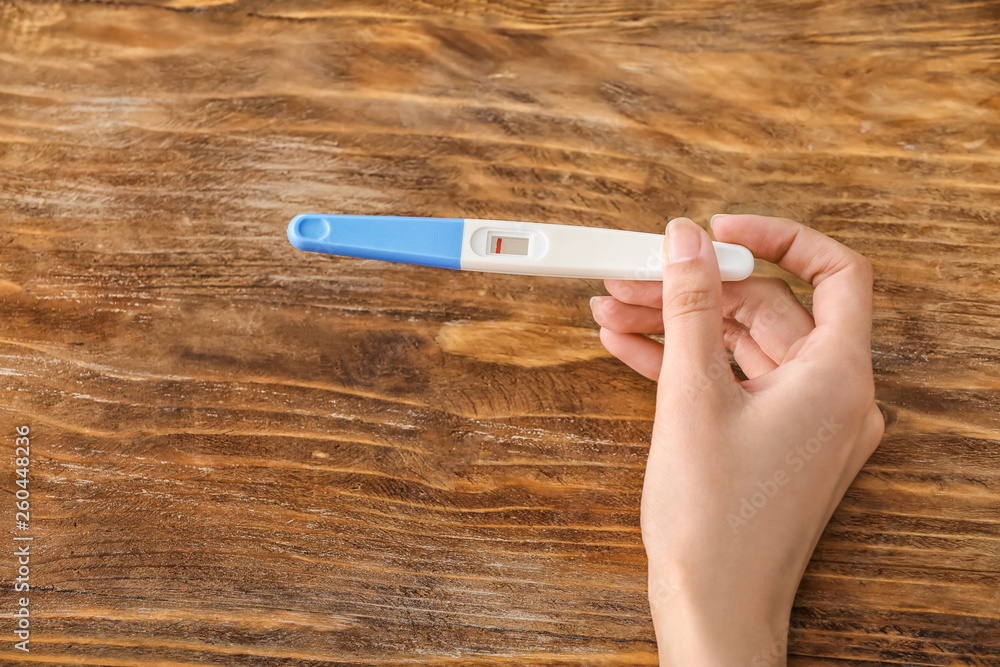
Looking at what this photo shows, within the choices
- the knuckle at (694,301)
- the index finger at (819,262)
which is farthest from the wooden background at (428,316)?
the knuckle at (694,301)

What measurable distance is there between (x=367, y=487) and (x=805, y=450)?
0.46 m

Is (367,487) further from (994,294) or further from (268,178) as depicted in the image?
(994,294)

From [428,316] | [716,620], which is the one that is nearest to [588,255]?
[428,316]

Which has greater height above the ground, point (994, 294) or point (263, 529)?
point (994, 294)

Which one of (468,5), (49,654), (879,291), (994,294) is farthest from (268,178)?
(994,294)

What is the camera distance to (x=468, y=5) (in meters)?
0.73

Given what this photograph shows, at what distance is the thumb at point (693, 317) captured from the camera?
1.79 ft

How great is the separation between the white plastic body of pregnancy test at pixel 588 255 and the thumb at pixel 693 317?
0.17 feet

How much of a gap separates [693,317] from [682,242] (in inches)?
2.8

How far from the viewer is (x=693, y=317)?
1.80ft

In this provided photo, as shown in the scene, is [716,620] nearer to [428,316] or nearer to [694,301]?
[694,301]

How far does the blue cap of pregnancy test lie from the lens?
0.62 meters

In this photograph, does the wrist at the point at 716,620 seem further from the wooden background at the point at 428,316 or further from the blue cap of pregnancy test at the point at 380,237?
the blue cap of pregnancy test at the point at 380,237

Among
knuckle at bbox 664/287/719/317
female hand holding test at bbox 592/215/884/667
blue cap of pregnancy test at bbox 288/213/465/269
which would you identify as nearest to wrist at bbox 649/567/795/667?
female hand holding test at bbox 592/215/884/667
